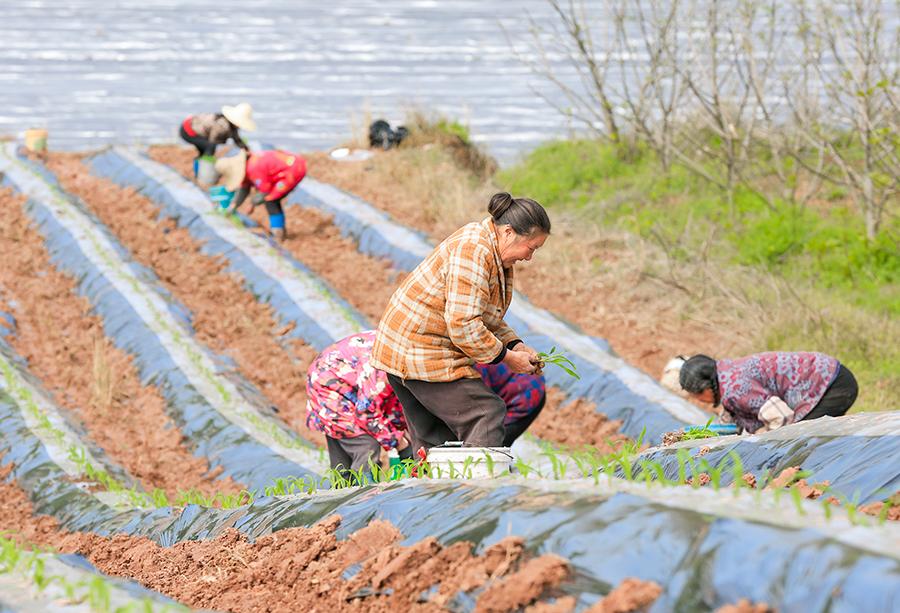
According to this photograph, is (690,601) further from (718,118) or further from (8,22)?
(8,22)

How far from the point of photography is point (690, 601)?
274 cm

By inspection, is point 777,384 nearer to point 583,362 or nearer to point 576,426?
point 576,426

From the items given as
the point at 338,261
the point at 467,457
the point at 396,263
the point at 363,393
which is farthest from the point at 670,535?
Answer: the point at 338,261

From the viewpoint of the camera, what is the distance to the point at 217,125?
40.0 ft

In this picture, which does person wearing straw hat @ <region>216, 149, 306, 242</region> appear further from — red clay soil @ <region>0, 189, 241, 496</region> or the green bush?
the green bush

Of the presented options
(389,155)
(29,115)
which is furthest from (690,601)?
(29,115)

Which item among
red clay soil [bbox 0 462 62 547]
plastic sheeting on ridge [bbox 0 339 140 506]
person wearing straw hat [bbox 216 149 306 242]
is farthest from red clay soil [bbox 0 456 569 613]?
person wearing straw hat [bbox 216 149 306 242]

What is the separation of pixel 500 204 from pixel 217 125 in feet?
26.5

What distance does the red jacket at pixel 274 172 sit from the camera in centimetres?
1149

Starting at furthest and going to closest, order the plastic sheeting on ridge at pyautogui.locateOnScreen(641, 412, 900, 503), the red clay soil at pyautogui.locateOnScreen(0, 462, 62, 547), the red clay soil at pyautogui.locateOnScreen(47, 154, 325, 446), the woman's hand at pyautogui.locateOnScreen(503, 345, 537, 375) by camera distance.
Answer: the red clay soil at pyautogui.locateOnScreen(47, 154, 325, 446) < the red clay soil at pyautogui.locateOnScreen(0, 462, 62, 547) < the woman's hand at pyautogui.locateOnScreen(503, 345, 537, 375) < the plastic sheeting on ridge at pyautogui.locateOnScreen(641, 412, 900, 503)

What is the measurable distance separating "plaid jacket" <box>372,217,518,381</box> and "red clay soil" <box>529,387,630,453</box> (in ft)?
9.98

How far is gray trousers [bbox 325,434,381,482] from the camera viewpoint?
223 inches

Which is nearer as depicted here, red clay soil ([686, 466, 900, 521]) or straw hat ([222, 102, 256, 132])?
red clay soil ([686, 466, 900, 521])

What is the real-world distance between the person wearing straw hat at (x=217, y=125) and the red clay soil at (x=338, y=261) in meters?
0.95
